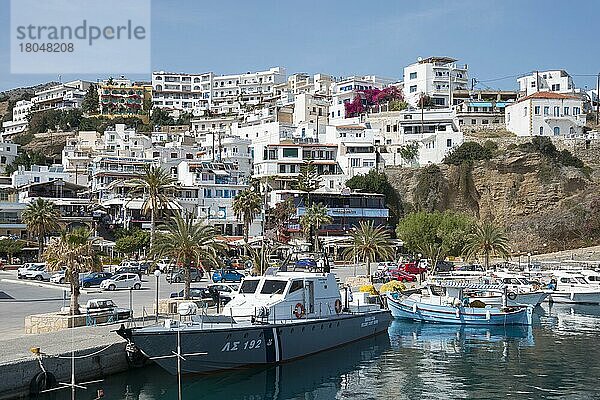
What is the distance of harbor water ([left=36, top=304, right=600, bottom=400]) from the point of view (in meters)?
23.1

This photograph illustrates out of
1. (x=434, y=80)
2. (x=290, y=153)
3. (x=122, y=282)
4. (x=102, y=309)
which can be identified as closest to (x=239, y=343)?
(x=102, y=309)

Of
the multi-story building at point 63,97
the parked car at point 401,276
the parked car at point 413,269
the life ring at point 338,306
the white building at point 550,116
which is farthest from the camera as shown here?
the multi-story building at point 63,97

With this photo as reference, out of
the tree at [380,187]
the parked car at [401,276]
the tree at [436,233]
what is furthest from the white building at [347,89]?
the parked car at [401,276]

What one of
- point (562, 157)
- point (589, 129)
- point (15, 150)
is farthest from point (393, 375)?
point (15, 150)

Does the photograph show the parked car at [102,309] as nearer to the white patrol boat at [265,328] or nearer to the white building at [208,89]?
the white patrol boat at [265,328]

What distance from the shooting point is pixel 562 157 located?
8706 centimetres

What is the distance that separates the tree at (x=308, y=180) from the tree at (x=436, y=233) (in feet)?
40.9

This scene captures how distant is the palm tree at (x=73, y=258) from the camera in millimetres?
26688

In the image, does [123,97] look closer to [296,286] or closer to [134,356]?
[296,286]

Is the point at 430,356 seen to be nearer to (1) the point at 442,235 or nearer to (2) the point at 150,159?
(1) the point at 442,235

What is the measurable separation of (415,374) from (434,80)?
3693 inches

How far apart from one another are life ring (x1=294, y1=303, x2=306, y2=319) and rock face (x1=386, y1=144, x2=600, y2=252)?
59.3 m

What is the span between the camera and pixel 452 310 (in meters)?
39.6

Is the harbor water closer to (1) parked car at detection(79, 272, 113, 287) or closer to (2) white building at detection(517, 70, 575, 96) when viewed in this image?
(1) parked car at detection(79, 272, 113, 287)
